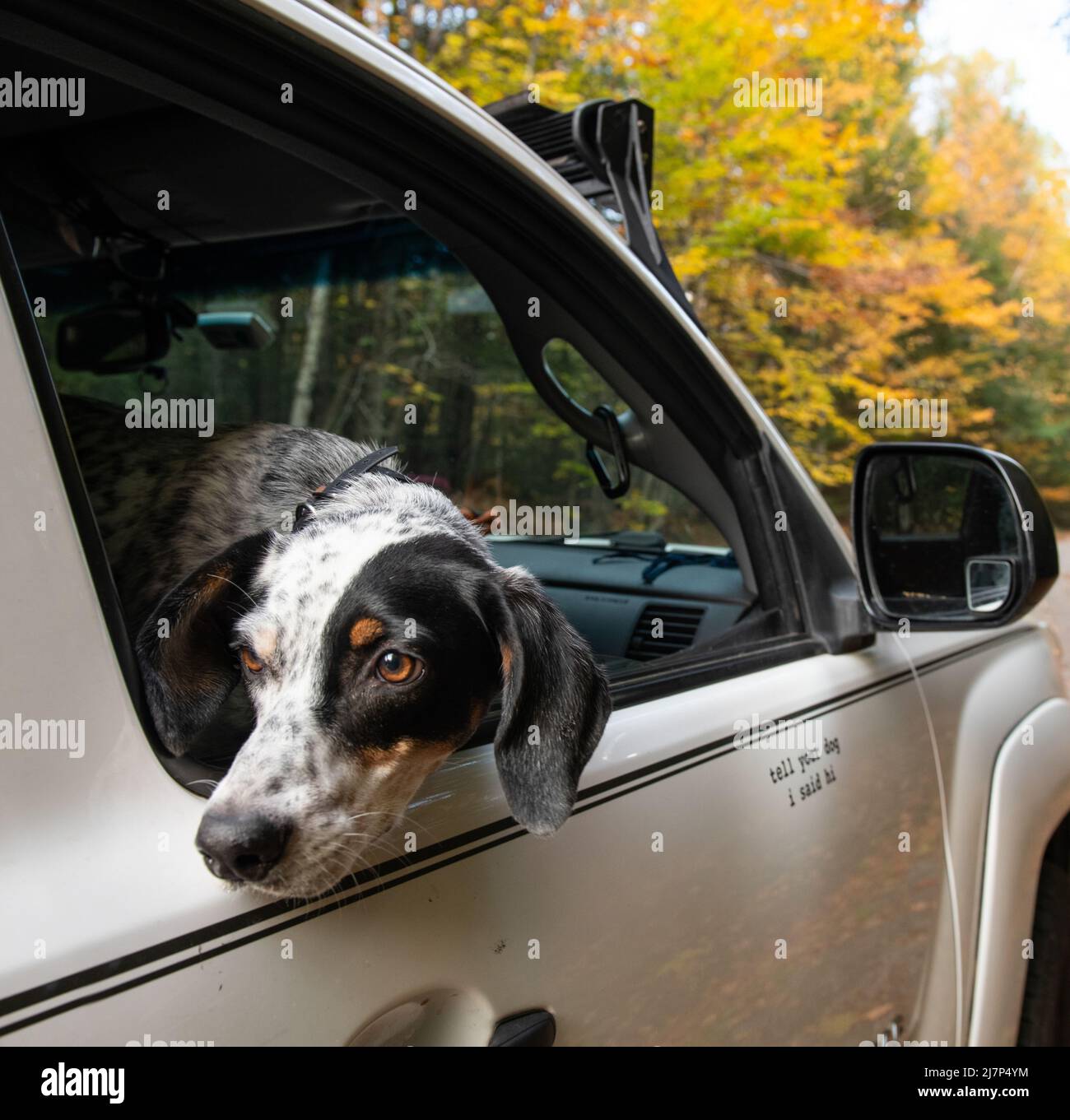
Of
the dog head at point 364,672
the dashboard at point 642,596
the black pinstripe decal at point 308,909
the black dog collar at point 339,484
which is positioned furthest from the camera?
the dashboard at point 642,596

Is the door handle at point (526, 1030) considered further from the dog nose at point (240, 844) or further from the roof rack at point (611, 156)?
the roof rack at point (611, 156)

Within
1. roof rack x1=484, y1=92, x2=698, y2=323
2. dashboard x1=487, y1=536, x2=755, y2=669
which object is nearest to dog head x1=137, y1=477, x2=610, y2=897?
dashboard x1=487, y1=536, x2=755, y2=669

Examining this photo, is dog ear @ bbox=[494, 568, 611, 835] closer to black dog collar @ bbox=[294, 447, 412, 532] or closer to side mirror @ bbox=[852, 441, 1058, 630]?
black dog collar @ bbox=[294, 447, 412, 532]

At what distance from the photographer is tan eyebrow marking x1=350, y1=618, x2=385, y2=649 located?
4.65 feet

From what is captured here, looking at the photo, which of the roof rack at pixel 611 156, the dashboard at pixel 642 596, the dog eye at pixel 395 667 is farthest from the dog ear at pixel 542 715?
the roof rack at pixel 611 156

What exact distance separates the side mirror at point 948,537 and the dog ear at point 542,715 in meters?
1.30

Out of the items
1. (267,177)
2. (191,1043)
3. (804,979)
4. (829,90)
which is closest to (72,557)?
(191,1043)

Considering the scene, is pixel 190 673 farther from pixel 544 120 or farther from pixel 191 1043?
pixel 544 120

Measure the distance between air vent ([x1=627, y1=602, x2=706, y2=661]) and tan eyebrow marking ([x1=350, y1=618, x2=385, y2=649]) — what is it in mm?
1481

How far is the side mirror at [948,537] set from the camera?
99.7 inches

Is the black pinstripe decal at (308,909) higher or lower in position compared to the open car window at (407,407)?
lower

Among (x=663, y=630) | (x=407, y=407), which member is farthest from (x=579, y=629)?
(x=407, y=407)
